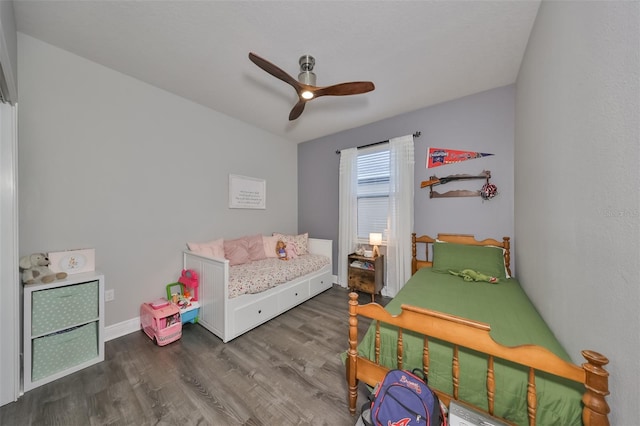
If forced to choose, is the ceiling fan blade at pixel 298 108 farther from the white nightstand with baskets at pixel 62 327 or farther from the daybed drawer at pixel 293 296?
the white nightstand with baskets at pixel 62 327

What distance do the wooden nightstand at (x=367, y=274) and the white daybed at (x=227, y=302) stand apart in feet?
2.77

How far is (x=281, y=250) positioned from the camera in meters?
3.46

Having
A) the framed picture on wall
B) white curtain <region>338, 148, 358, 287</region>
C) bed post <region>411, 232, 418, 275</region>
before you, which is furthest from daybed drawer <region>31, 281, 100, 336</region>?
bed post <region>411, 232, 418, 275</region>

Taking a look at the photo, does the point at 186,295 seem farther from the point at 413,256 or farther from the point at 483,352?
the point at 413,256

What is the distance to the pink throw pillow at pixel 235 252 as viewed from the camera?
2.92 m

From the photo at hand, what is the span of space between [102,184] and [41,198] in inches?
15.9

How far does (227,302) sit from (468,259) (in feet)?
8.59

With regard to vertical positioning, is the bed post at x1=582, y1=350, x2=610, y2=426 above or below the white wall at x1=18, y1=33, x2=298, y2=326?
below

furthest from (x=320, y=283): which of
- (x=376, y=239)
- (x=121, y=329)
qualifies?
(x=121, y=329)

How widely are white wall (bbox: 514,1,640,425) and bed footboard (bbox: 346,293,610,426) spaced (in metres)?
0.10

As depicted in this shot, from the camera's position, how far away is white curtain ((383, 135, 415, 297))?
3.08 metres

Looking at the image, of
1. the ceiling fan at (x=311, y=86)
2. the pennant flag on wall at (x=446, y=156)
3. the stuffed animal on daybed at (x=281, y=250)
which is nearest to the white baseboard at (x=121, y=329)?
the stuffed animal on daybed at (x=281, y=250)

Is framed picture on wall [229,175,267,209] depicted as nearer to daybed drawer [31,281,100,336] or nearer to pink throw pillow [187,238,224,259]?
pink throw pillow [187,238,224,259]

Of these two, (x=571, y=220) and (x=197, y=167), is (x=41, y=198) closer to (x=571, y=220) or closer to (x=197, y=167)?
(x=197, y=167)
